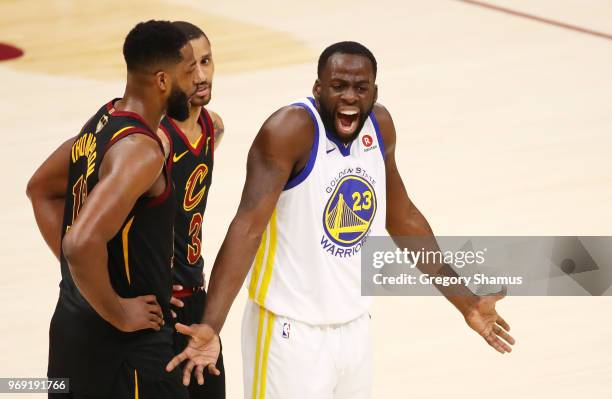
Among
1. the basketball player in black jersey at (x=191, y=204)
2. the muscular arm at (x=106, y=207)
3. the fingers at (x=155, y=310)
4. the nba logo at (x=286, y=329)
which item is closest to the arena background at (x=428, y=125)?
the basketball player in black jersey at (x=191, y=204)

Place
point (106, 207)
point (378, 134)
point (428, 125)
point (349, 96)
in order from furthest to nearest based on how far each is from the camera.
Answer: point (428, 125)
point (378, 134)
point (349, 96)
point (106, 207)

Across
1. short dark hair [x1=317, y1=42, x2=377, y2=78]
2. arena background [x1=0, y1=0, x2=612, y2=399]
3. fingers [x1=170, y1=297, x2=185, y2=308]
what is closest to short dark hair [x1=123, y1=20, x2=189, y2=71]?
short dark hair [x1=317, y1=42, x2=377, y2=78]

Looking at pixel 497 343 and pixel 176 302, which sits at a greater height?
pixel 176 302

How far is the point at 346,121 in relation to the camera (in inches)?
166

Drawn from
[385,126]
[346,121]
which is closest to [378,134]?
[385,126]

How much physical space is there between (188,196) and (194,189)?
1.7 inches

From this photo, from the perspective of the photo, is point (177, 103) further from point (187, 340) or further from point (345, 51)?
point (187, 340)

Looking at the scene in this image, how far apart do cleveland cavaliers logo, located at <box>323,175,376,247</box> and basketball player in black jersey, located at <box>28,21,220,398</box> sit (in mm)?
579

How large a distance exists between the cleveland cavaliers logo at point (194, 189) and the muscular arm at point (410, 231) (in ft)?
2.22

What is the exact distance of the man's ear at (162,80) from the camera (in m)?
3.81

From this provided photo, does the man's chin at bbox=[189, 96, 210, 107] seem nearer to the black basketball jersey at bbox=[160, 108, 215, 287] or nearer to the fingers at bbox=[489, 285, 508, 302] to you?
the black basketball jersey at bbox=[160, 108, 215, 287]

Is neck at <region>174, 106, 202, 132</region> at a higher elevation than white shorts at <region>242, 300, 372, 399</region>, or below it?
higher

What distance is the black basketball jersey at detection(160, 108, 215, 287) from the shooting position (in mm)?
4500

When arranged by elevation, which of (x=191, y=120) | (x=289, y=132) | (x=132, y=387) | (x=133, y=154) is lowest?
(x=132, y=387)
